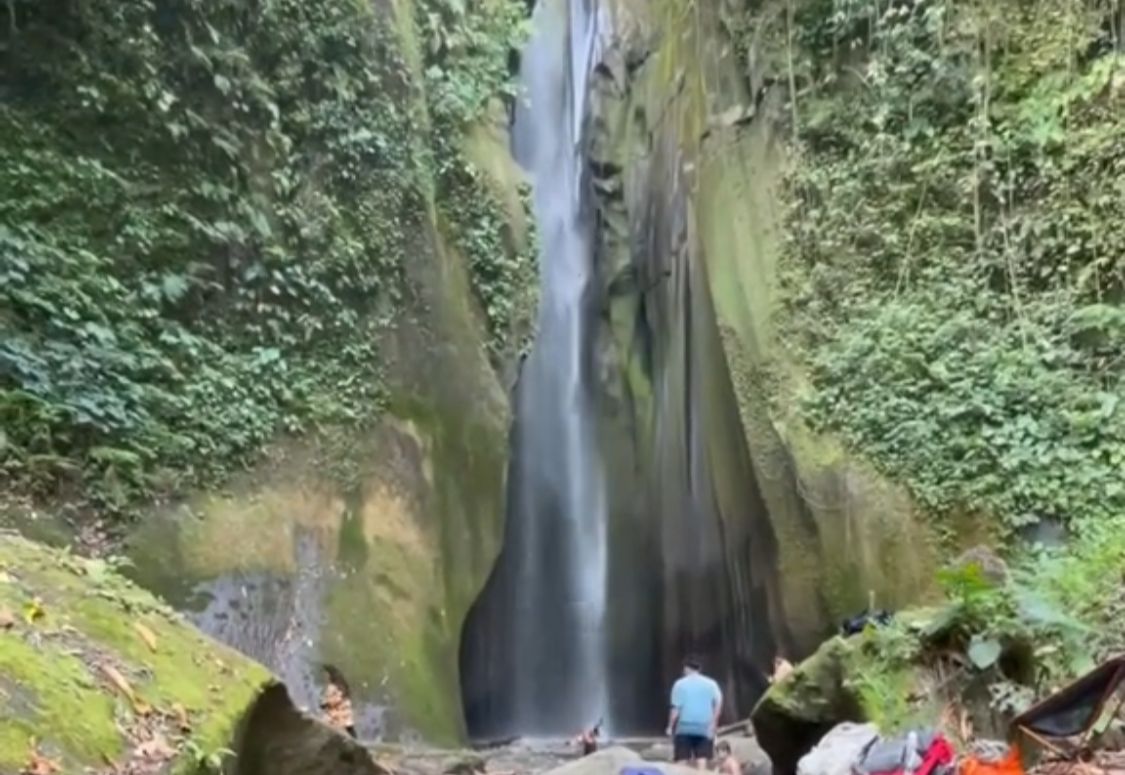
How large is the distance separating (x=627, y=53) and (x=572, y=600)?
10.2m

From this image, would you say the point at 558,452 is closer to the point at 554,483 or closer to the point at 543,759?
the point at 554,483

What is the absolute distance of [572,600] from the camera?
19.4 meters

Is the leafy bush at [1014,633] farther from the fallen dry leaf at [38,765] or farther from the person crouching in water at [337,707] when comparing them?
the fallen dry leaf at [38,765]

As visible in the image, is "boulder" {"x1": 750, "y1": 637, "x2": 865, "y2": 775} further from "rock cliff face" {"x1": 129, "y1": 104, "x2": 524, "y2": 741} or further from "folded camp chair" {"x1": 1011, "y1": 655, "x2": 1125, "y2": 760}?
"rock cliff face" {"x1": 129, "y1": 104, "x2": 524, "y2": 741}

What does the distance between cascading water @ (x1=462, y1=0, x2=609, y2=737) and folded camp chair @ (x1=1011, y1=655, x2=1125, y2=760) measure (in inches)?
481

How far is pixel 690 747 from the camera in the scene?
9883 millimetres

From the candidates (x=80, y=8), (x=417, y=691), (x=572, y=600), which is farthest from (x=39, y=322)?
(x=572, y=600)

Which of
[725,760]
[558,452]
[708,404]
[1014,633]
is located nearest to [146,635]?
[1014,633]

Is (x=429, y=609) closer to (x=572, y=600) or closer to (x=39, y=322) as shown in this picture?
(x=39, y=322)

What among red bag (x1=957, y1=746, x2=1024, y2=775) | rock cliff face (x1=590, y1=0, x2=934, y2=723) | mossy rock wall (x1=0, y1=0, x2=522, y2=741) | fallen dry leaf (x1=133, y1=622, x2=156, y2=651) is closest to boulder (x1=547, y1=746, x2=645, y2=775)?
red bag (x1=957, y1=746, x2=1024, y2=775)

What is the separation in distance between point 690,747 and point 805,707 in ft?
3.39

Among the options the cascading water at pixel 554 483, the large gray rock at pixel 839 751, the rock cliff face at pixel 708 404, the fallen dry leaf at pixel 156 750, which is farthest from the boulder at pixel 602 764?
the cascading water at pixel 554 483

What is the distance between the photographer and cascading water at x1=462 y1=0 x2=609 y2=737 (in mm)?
18469

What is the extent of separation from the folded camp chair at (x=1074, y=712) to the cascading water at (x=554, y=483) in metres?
12.2
